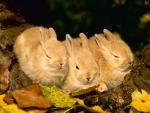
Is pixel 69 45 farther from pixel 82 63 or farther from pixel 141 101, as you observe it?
pixel 141 101

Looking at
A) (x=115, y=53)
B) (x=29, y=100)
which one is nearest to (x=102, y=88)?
(x=115, y=53)

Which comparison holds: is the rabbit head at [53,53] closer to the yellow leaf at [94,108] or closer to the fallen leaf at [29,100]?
the fallen leaf at [29,100]

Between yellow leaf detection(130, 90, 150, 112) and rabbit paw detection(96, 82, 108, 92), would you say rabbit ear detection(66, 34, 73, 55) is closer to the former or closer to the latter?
rabbit paw detection(96, 82, 108, 92)

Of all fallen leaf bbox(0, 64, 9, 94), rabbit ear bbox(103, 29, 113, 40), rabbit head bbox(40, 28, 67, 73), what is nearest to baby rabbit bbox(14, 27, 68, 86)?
rabbit head bbox(40, 28, 67, 73)

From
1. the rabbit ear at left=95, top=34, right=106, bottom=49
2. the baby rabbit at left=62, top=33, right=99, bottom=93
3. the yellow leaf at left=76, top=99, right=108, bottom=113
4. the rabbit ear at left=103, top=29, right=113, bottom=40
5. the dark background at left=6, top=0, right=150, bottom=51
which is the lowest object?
the yellow leaf at left=76, top=99, right=108, bottom=113

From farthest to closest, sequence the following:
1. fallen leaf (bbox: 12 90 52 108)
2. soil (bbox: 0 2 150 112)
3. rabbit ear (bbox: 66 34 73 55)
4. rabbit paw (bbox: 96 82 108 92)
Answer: rabbit ear (bbox: 66 34 73 55)
rabbit paw (bbox: 96 82 108 92)
soil (bbox: 0 2 150 112)
fallen leaf (bbox: 12 90 52 108)
